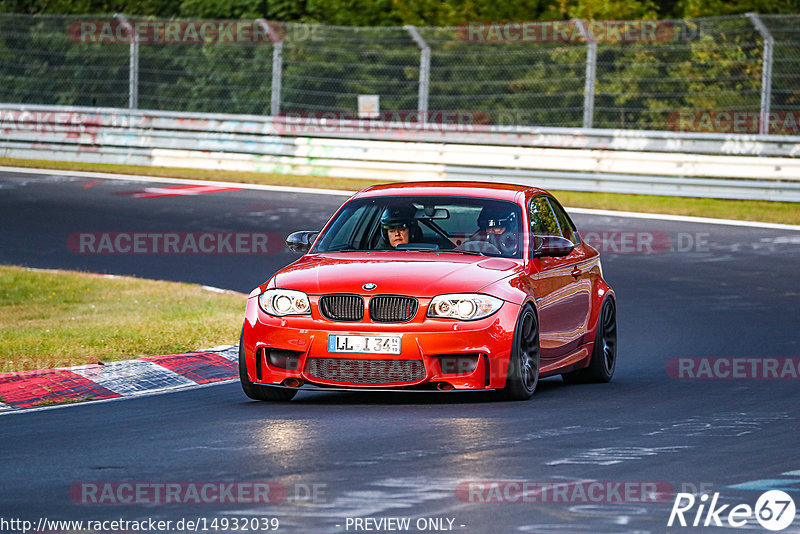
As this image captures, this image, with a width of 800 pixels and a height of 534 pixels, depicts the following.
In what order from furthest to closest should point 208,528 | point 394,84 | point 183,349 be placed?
point 394,84
point 183,349
point 208,528

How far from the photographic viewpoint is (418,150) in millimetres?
26078

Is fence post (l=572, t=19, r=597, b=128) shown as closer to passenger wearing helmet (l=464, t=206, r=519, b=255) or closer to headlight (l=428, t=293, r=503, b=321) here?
passenger wearing helmet (l=464, t=206, r=519, b=255)

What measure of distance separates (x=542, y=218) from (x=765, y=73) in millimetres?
13475

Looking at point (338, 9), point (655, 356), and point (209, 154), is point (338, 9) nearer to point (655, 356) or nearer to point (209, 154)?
point (209, 154)

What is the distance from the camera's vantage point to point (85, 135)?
2931 centimetres

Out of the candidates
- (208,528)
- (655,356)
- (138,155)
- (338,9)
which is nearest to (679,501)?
(208,528)

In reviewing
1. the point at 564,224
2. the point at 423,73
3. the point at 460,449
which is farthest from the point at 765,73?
the point at 460,449

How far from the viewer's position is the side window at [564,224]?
453 inches

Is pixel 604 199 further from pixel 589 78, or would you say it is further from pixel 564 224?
pixel 564 224

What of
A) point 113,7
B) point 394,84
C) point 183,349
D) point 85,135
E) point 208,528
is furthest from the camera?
point 113,7

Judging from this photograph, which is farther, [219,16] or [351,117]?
[219,16]

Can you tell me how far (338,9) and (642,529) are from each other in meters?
28.7

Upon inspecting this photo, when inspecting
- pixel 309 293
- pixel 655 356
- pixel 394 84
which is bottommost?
pixel 655 356

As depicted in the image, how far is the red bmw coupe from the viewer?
363 inches
